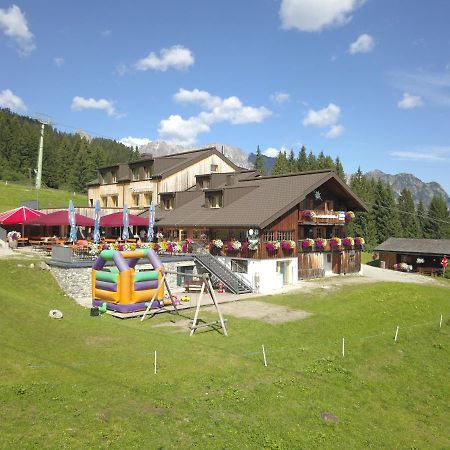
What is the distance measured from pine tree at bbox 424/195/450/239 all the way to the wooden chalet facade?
62395mm

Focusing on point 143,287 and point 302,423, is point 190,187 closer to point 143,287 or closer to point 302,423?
point 143,287

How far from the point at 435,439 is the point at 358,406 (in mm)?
2575

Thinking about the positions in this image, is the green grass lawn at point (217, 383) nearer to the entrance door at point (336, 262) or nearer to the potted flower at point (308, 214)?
the potted flower at point (308, 214)

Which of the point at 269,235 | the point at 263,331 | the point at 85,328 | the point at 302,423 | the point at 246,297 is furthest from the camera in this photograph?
the point at 269,235

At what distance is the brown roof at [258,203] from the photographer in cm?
3416

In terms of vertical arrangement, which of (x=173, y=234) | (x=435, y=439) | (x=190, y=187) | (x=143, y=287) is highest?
(x=190, y=187)

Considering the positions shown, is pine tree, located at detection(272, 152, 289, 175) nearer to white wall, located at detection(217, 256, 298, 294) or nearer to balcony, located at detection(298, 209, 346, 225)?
balcony, located at detection(298, 209, 346, 225)

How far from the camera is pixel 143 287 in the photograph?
82.2 ft

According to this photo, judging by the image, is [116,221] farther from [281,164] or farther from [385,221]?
[281,164]

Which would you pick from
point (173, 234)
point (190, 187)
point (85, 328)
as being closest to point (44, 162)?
point (190, 187)

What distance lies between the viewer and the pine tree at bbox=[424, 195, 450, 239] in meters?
96.3

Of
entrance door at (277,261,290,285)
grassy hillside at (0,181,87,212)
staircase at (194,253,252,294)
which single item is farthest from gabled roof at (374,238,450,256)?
grassy hillside at (0,181,87,212)

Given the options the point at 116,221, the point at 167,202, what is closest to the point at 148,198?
the point at 167,202

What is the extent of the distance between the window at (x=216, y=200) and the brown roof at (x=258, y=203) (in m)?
0.70
